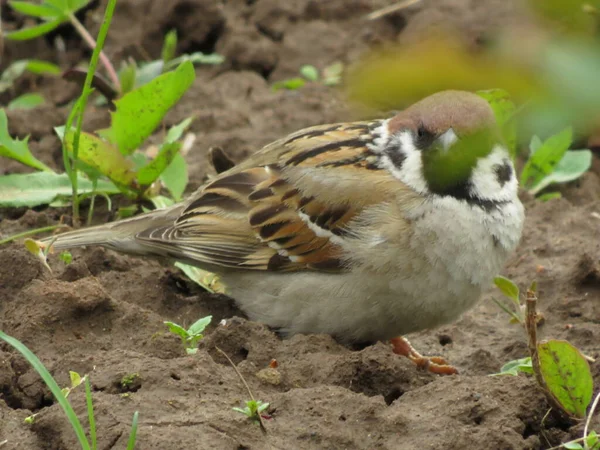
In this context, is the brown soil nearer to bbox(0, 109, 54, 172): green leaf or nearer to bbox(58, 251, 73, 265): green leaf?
bbox(58, 251, 73, 265): green leaf

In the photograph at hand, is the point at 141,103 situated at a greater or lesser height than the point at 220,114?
greater

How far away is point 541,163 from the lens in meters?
4.62

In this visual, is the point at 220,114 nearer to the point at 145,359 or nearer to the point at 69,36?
the point at 69,36

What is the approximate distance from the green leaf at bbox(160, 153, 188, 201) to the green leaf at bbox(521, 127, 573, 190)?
1.71 metres

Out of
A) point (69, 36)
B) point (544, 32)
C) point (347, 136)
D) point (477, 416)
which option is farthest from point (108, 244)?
point (544, 32)

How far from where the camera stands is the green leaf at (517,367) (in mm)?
2883

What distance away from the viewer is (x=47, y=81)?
566 cm

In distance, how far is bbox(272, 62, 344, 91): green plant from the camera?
549 cm

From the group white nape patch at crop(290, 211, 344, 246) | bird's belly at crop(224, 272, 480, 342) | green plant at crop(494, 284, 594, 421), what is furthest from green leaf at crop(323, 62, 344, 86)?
green plant at crop(494, 284, 594, 421)

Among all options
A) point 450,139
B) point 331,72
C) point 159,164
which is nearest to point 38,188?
point 159,164

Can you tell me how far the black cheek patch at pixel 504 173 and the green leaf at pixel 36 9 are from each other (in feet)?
9.39

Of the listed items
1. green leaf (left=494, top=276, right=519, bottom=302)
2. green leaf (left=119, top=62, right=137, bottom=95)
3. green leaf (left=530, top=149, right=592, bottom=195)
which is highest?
green leaf (left=119, top=62, right=137, bottom=95)

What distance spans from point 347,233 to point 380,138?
42 centimetres

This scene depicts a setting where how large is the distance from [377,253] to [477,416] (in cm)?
96
